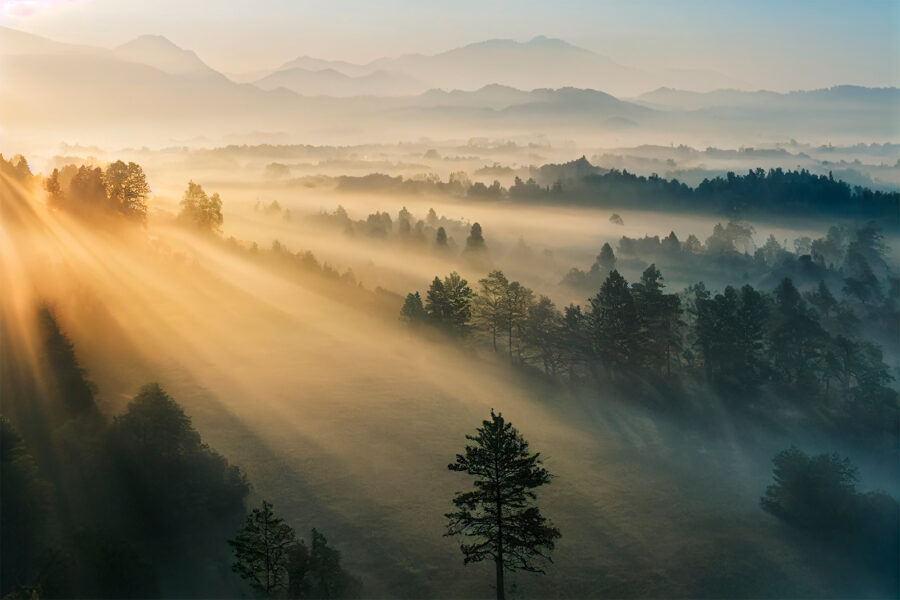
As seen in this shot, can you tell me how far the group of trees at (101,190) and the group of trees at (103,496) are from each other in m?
41.9

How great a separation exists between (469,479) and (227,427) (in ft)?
67.3

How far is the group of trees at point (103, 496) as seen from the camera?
3338 centimetres

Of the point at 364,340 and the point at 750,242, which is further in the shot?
the point at 750,242

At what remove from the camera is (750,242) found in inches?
7633

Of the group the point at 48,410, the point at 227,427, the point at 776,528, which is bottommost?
the point at 776,528

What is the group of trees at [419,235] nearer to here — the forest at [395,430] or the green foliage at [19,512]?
the forest at [395,430]

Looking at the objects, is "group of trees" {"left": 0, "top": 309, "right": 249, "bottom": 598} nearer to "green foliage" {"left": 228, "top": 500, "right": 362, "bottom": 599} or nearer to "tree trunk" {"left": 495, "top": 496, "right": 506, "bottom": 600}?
"green foliage" {"left": 228, "top": 500, "right": 362, "bottom": 599}

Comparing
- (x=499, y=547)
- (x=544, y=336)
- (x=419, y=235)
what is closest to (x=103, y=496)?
(x=499, y=547)

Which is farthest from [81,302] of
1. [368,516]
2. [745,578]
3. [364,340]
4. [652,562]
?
[745,578]

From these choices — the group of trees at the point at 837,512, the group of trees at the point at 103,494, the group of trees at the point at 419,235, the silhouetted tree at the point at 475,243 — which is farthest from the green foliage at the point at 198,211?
the group of trees at the point at 837,512

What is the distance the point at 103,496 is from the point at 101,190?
57577 mm

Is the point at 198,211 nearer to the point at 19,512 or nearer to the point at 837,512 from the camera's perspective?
the point at 19,512

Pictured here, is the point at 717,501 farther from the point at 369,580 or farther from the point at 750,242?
the point at 750,242

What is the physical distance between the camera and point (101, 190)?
84938 mm
